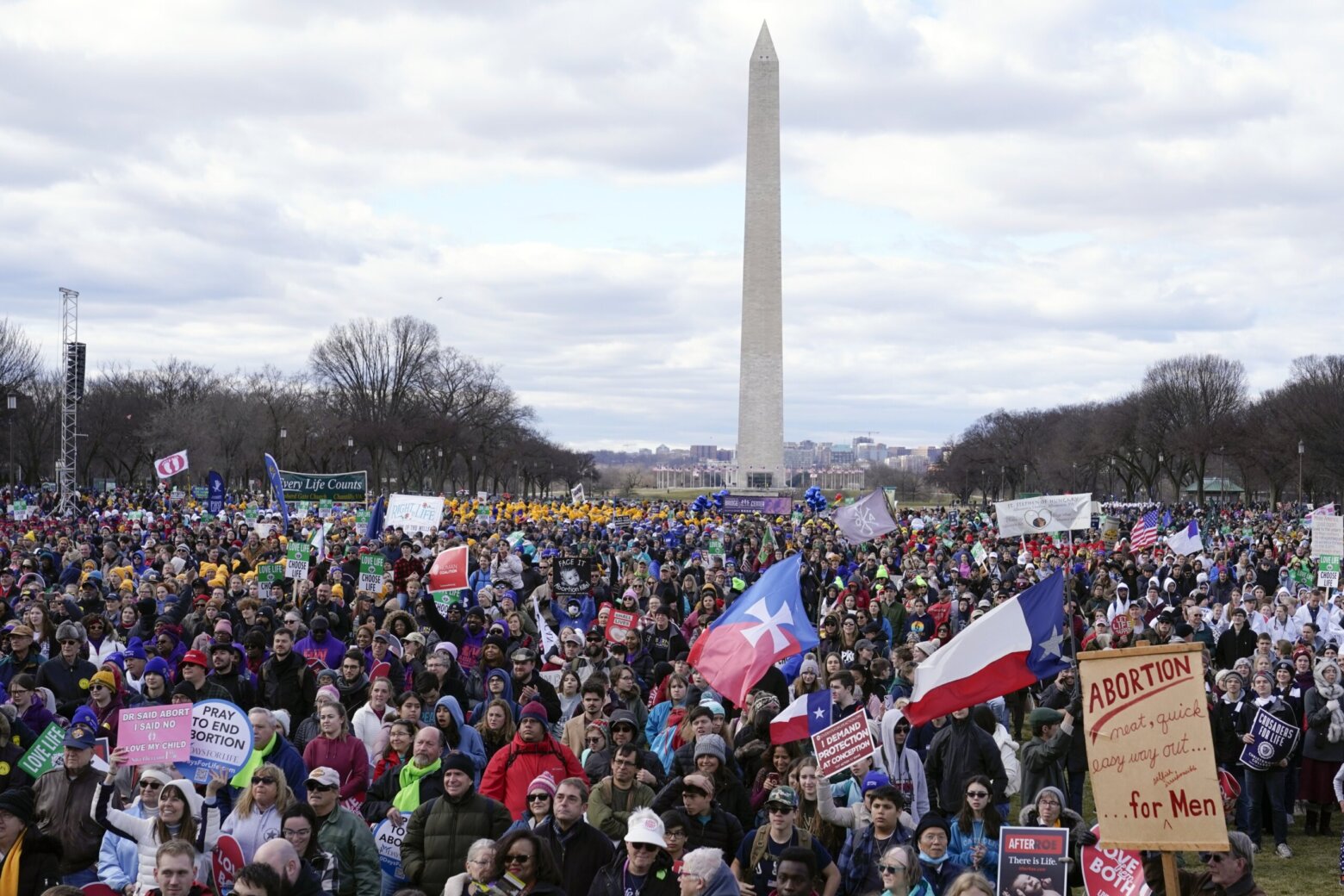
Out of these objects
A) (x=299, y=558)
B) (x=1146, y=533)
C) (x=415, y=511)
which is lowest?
(x=299, y=558)

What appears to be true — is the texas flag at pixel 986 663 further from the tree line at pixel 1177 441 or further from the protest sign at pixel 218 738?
the tree line at pixel 1177 441

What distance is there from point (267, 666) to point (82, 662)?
150 cm

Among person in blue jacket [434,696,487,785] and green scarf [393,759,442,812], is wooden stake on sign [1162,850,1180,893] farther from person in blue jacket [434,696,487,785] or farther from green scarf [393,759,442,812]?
person in blue jacket [434,696,487,785]

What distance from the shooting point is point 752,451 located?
65.6m

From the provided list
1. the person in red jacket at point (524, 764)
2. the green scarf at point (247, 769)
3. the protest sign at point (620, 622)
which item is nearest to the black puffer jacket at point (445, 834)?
the person in red jacket at point (524, 764)

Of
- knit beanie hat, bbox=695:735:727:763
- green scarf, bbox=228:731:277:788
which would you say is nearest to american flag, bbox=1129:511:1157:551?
knit beanie hat, bbox=695:735:727:763

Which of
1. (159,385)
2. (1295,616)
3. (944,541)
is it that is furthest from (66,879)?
(159,385)

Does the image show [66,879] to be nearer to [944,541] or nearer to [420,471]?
[944,541]

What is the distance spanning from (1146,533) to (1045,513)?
Result: 665cm

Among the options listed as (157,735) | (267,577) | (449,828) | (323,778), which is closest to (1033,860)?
(449,828)

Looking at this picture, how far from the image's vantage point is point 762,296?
60.9 meters

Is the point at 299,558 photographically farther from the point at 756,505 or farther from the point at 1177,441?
the point at 1177,441

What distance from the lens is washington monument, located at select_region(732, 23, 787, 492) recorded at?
191 feet

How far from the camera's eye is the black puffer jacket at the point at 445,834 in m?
7.57
